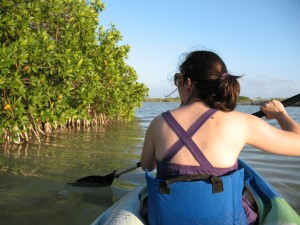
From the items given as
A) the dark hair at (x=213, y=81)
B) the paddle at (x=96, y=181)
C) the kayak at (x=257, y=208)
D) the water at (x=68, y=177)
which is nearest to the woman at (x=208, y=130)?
the dark hair at (x=213, y=81)

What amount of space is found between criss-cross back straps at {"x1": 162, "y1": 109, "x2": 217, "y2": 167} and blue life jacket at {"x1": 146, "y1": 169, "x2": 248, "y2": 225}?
5.3 inches

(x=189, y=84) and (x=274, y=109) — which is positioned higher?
(x=189, y=84)

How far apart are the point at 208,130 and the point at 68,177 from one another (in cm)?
358

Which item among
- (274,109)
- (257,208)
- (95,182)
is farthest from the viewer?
(95,182)

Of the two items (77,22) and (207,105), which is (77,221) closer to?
(207,105)

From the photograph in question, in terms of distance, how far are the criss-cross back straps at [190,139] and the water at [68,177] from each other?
1.85 m

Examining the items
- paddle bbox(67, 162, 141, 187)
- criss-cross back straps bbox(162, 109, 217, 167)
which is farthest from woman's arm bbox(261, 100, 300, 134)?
paddle bbox(67, 162, 141, 187)

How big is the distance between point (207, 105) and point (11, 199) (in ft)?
9.53

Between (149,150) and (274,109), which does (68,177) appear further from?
(274,109)

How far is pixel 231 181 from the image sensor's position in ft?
6.23

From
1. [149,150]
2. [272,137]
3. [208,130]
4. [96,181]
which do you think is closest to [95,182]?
[96,181]

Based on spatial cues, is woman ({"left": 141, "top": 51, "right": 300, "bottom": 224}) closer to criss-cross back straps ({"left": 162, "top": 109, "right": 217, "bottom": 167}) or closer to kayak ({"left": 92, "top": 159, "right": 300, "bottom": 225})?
criss-cross back straps ({"left": 162, "top": 109, "right": 217, "bottom": 167})

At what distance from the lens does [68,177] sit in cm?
498

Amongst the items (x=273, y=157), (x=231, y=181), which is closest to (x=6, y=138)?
(x=273, y=157)
